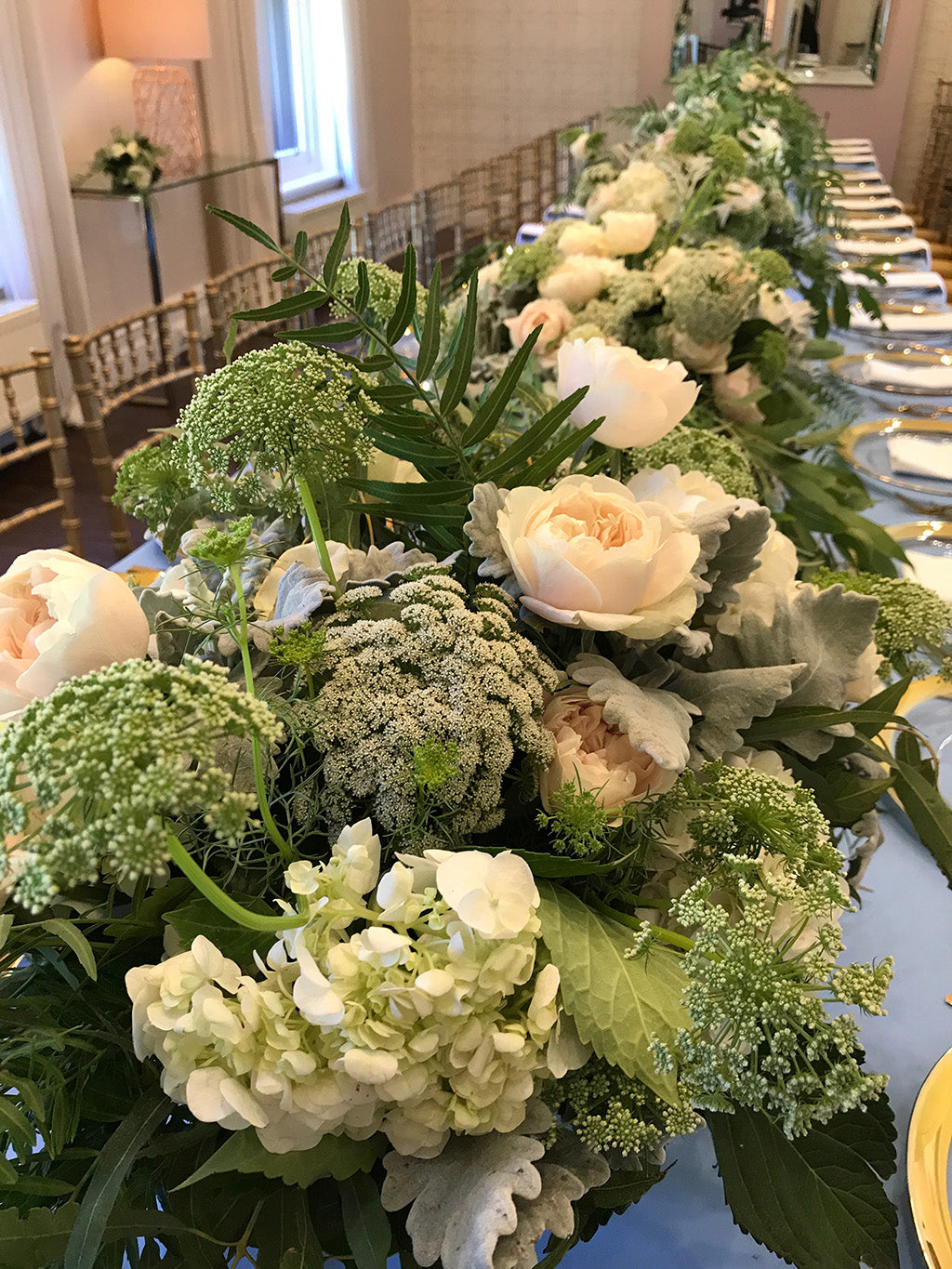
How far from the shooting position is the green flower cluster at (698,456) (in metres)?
0.85

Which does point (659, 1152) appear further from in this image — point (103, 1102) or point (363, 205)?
point (363, 205)

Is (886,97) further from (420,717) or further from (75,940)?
(75,940)

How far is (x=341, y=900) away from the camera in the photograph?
427mm

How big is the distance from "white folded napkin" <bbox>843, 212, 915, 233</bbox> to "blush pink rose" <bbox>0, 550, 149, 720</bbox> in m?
3.45

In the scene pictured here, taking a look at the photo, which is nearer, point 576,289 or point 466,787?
point 466,787

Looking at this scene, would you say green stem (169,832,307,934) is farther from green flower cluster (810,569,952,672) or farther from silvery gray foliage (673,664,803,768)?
green flower cluster (810,569,952,672)

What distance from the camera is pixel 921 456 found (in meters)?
1.67

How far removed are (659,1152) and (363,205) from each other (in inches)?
268

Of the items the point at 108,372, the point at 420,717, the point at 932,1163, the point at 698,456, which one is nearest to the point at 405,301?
the point at 420,717

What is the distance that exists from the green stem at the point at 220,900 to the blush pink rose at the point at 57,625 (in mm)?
125

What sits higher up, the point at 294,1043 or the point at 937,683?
the point at 294,1043

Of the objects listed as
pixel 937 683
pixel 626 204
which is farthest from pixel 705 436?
pixel 626 204

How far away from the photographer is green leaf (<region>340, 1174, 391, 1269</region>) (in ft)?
1.46

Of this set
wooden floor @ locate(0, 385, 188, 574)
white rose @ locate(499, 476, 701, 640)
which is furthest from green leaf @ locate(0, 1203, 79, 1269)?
wooden floor @ locate(0, 385, 188, 574)
